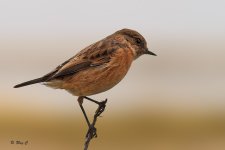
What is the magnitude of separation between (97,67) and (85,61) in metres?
0.25

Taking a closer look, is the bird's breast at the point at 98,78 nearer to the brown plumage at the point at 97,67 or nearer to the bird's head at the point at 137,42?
the brown plumage at the point at 97,67

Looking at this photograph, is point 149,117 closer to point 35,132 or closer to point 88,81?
point 35,132

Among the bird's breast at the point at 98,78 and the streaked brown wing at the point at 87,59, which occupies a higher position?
the streaked brown wing at the point at 87,59

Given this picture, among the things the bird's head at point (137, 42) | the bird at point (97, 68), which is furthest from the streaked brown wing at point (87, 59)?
the bird's head at point (137, 42)

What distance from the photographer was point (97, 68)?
15.0m

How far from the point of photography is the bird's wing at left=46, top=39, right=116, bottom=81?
14.8 m

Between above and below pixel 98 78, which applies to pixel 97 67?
above

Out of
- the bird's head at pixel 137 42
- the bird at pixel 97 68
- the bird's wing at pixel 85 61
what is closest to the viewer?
the bird at pixel 97 68

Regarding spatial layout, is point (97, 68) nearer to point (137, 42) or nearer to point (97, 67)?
point (97, 67)

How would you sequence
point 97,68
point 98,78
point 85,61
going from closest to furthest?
point 98,78
point 97,68
point 85,61

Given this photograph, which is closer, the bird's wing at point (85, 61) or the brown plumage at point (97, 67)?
the brown plumage at point (97, 67)

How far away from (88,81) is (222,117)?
60.8 ft

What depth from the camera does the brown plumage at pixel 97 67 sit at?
1467cm

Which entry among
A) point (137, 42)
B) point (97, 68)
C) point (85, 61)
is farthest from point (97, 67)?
point (137, 42)
